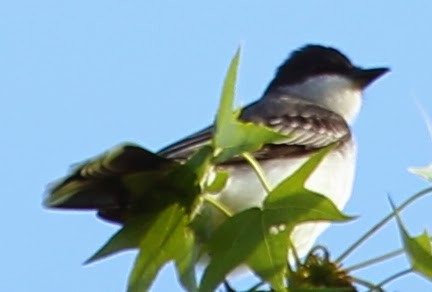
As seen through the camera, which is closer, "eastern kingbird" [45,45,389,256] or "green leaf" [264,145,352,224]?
"green leaf" [264,145,352,224]

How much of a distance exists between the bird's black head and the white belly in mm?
1496

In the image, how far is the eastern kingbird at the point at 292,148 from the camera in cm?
306

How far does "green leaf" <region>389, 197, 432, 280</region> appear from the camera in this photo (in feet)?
8.73

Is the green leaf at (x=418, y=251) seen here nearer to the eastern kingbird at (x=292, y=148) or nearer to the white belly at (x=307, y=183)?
the eastern kingbird at (x=292, y=148)

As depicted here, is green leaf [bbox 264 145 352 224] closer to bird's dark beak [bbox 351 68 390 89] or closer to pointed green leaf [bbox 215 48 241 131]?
pointed green leaf [bbox 215 48 241 131]

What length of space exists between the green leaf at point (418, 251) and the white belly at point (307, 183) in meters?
1.41

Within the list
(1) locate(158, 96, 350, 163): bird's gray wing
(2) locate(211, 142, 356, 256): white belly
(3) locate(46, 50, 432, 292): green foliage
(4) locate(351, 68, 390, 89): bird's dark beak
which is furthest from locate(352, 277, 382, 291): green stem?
(4) locate(351, 68, 390, 89): bird's dark beak

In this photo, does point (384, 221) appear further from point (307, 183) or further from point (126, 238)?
point (307, 183)

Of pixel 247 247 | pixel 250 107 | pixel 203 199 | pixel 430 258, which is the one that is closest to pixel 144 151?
pixel 203 199

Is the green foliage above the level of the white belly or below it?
above

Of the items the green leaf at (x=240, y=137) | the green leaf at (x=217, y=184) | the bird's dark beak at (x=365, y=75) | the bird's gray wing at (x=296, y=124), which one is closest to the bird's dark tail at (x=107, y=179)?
the green leaf at (x=217, y=184)

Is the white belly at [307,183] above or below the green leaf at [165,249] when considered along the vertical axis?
below

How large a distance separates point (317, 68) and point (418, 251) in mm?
5498

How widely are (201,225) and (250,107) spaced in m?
4.38
